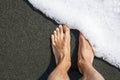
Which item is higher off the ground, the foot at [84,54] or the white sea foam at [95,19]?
the white sea foam at [95,19]

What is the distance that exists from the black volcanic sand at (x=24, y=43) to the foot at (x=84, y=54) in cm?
6

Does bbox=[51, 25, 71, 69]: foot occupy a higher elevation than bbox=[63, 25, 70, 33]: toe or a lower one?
lower

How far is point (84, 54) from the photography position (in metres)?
1.42

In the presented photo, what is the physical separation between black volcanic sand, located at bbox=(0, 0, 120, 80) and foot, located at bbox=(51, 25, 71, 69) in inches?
1.2

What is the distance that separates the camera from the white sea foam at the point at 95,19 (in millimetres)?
1451

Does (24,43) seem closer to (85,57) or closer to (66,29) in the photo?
(66,29)

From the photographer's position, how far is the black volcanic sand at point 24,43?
1402 mm

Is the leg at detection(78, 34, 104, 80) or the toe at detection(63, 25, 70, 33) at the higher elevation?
the toe at detection(63, 25, 70, 33)

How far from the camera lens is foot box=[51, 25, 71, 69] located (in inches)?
55.9

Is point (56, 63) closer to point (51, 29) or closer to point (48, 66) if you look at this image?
point (48, 66)

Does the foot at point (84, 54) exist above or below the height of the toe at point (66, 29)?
below

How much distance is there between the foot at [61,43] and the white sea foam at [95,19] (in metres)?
0.05

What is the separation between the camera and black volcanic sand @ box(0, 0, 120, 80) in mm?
1402

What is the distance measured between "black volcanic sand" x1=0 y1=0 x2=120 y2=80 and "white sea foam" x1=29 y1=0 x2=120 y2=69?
73 millimetres
